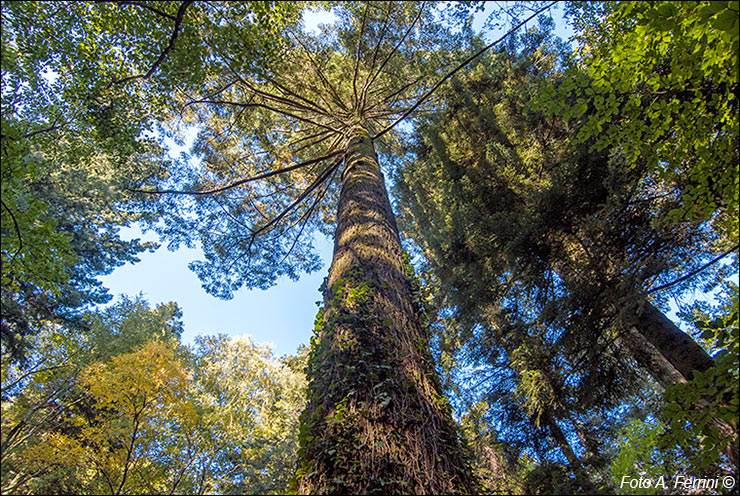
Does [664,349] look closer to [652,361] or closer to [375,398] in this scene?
[652,361]

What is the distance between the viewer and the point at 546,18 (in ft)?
18.9

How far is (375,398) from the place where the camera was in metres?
1.60

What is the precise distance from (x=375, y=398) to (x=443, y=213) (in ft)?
17.0

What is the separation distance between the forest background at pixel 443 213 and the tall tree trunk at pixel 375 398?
3 cm

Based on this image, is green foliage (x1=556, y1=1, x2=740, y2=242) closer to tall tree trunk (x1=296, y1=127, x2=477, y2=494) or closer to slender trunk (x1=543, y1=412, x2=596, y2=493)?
tall tree trunk (x1=296, y1=127, x2=477, y2=494)

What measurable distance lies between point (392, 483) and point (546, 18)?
7475 millimetres

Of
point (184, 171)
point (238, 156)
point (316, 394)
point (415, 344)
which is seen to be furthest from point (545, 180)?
point (184, 171)

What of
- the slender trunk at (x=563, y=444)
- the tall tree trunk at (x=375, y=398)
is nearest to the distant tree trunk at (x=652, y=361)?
the slender trunk at (x=563, y=444)

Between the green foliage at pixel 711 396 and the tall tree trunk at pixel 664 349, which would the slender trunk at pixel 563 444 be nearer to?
the tall tree trunk at pixel 664 349

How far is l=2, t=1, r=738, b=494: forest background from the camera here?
7.48 feet

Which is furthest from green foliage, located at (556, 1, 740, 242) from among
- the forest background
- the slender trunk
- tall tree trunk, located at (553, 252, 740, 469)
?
the slender trunk

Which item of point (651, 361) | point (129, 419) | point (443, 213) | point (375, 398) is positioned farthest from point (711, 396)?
point (129, 419)

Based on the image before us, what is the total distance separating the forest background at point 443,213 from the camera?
7.48 ft

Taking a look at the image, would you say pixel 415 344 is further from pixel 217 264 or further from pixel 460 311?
pixel 217 264
